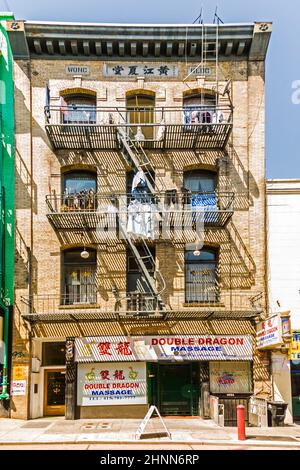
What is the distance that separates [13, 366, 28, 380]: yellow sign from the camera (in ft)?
72.2

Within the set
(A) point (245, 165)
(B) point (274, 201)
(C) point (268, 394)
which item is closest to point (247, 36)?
(A) point (245, 165)

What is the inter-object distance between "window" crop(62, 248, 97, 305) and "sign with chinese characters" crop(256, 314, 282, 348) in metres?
6.42

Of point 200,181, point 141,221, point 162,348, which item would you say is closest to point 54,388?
point 162,348

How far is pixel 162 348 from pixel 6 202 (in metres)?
8.29

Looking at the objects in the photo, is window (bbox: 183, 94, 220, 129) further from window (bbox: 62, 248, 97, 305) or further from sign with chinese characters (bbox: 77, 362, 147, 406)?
sign with chinese characters (bbox: 77, 362, 147, 406)

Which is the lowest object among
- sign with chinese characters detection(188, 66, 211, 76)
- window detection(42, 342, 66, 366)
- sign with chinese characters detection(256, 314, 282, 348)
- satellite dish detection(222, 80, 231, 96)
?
window detection(42, 342, 66, 366)

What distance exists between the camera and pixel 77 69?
2403 cm

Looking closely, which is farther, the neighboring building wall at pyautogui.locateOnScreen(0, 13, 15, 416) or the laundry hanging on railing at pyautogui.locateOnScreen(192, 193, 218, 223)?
the laundry hanging on railing at pyautogui.locateOnScreen(192, 193, 218, 223)

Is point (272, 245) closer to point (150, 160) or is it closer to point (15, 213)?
point (150, 160)

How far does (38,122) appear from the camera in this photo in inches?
928

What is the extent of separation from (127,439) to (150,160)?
36.3ft

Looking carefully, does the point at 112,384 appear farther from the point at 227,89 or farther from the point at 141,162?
the point at 227,89

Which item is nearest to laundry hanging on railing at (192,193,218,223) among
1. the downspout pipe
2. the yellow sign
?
the downspout pipe

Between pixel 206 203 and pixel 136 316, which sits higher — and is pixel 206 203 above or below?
above
